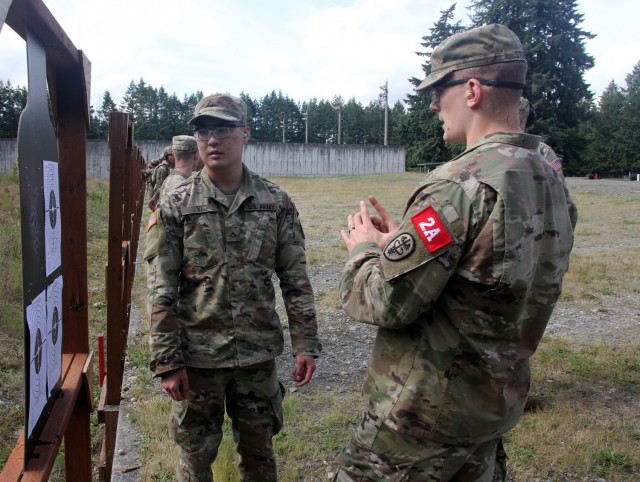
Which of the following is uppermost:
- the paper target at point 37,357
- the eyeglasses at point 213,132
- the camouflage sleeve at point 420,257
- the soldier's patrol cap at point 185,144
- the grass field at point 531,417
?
the soldier's patrol cap at point 185,144

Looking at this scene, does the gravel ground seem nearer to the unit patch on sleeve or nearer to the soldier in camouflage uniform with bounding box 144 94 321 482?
the soldier in camouflage uniform with bounding box 144 94 321 482

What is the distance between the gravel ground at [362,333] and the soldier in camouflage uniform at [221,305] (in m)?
2.01

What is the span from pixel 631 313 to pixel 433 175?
6.12 meters

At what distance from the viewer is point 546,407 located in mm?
4109

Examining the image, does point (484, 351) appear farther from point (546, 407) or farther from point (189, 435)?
point (546, 407)

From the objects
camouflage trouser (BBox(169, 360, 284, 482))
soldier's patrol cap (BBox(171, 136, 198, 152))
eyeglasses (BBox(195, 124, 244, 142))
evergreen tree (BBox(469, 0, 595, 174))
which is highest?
evergreen tree (BBox(469, 0, 595, 174))

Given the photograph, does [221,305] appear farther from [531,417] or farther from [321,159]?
[321,159]

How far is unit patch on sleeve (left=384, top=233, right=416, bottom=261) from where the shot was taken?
165cm

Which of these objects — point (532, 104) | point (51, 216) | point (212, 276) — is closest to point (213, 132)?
point (212, 276)

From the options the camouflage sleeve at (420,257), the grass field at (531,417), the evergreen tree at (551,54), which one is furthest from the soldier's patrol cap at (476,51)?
the evergreen tree at (551,54)

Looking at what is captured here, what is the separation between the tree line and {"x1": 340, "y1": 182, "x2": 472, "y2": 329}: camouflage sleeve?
865 centimetres

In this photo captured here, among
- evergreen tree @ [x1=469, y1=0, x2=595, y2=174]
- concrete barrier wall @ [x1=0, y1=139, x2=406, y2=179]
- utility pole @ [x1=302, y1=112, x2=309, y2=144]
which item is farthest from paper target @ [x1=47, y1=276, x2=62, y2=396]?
utility pole @ [x1=302, y1=112, x2=309, y2=144]

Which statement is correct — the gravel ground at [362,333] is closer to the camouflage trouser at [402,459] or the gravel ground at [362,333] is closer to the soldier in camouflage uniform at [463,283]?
the camouflage trouser at [402,459]

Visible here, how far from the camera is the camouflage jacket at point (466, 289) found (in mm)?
1627
